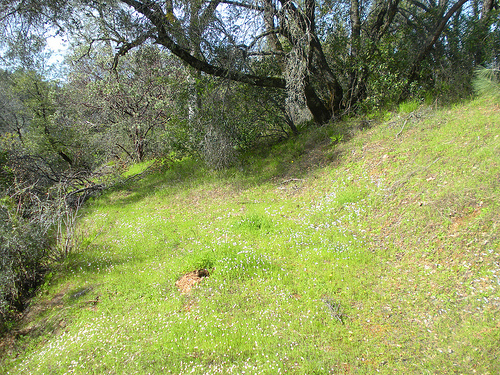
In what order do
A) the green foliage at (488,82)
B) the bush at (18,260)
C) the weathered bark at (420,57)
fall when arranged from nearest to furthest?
the bush at (18,260), the green foliage at (488,82), the weathered bark at (420,57)

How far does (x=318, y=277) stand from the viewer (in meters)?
4.55

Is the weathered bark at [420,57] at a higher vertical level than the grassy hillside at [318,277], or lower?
higher

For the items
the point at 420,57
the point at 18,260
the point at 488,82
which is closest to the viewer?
the point at 18,260

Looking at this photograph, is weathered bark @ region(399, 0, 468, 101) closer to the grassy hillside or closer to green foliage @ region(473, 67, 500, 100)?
the grassy hillside

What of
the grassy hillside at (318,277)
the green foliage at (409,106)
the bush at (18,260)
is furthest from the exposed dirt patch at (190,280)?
the green foliage at (409,106)

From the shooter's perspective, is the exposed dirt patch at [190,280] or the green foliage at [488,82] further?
the green foliage at [488,82]

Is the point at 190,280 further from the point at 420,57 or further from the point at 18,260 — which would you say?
the point at 420,57

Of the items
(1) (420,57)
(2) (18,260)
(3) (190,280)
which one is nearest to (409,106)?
(1) (420,57)

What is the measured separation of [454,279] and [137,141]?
1434cm

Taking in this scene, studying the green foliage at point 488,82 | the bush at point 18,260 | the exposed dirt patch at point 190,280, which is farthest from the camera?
the green foliage at point 488,82

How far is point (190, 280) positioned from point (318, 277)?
2.08 m

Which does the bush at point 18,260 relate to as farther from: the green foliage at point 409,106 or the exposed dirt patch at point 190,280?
the green foliage at point 409,106

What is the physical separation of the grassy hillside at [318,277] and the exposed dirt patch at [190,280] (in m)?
0.11

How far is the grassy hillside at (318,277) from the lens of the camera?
11.0 ft
